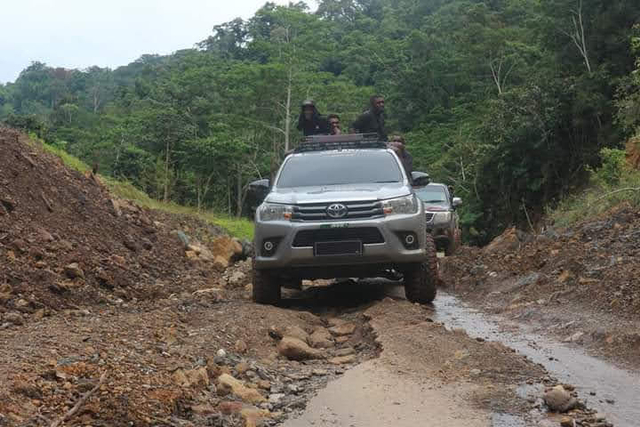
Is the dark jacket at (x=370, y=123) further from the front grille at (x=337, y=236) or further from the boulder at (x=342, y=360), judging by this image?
the boulder at (x=342, y=360)

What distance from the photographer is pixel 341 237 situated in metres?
7.21

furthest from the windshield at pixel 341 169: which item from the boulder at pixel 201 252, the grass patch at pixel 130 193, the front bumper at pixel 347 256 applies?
the grass patch at pixel 130 193

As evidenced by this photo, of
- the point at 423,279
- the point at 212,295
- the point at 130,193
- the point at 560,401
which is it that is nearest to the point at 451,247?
the point at 423,279

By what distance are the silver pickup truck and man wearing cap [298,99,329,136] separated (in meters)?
3.31

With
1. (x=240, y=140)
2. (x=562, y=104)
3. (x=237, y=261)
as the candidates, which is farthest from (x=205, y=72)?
(x=237, y=261)

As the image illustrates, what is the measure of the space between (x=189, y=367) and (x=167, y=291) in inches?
202

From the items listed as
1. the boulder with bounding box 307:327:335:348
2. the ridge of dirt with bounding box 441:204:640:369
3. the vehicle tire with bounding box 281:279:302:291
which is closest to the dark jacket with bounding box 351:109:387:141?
the ridge of dirt with bounding box 441:204:640:369

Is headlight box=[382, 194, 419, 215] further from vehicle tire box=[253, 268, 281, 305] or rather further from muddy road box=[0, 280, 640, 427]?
vehicle tire box=[253, 268, 281, 305]

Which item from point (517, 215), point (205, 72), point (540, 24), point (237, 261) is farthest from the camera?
point (205, 72)

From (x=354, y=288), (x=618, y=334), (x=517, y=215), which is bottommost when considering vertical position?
(x=517, y=215)

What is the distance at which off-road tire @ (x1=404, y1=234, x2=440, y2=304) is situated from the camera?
7.82 m

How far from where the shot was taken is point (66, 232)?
9625mm

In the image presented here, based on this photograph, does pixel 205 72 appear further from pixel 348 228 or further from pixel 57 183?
pixel 348 228

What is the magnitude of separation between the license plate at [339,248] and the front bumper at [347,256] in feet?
0.13
